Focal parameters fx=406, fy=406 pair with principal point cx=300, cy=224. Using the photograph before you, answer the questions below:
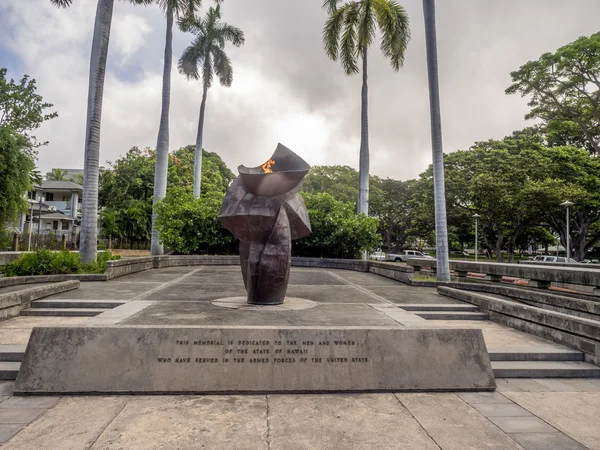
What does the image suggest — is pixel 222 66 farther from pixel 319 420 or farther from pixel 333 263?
pixel 319 420

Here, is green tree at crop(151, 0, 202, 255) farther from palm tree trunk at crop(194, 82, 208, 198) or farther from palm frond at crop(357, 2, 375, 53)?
palm frond at crop(357, 2, 375, 53)

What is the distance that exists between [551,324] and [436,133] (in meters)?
8.51

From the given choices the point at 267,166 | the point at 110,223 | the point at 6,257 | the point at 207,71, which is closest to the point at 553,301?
the point at 267,166

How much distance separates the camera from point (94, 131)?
14.4m

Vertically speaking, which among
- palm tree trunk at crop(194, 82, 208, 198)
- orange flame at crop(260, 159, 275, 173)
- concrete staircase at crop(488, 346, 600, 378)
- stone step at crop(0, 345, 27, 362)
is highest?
palm tree trunk at crop(194, 82, 208, 198)

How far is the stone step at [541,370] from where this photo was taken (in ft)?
17.5

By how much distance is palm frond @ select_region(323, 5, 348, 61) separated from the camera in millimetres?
20438

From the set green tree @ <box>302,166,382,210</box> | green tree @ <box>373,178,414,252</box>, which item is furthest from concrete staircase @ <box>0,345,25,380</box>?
green tree @ <box>373,178,414,252</box>

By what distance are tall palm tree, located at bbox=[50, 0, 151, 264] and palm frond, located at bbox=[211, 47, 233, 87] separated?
15.0 metres

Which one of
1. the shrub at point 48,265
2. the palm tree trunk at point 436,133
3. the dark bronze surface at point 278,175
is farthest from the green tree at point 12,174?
the palm tree trunk at point 436,133

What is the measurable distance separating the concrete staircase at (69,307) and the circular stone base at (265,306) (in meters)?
2.20

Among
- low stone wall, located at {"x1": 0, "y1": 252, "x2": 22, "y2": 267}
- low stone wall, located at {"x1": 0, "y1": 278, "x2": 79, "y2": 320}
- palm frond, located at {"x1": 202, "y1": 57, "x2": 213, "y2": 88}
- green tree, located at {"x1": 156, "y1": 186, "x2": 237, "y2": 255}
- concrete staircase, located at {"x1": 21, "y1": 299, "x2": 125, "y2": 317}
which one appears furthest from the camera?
palm frond, located at {"x1": 202, "y1": 57, "x2": 213, "y2": 88}

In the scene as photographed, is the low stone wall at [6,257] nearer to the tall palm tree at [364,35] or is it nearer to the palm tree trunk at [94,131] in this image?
the palm tree trunk at [94,131]

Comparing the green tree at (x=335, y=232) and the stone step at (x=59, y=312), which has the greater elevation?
the green tree at (x=335, y=232)
